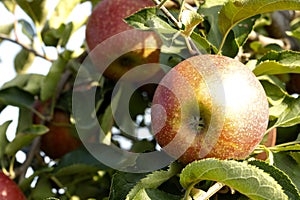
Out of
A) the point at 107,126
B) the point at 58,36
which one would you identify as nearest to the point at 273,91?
the point at 107,126

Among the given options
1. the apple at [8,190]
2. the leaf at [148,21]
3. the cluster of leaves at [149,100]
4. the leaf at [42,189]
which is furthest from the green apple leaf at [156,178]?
the leaf at [42,189]

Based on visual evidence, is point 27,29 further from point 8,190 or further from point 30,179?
point 8,190

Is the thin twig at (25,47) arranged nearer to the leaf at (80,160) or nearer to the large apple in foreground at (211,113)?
the leaf at (80,160)

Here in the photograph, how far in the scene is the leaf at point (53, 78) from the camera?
1606 millimetres

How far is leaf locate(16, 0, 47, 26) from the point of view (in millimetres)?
1745

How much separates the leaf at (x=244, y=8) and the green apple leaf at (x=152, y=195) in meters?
0.35

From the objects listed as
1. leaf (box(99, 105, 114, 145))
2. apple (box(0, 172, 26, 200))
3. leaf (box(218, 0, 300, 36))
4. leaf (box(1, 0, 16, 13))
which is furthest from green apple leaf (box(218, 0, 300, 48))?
leaf (box(1, 0, 16, 13))

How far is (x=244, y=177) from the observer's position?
0.87m

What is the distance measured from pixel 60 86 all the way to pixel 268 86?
0.71m

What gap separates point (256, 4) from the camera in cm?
107

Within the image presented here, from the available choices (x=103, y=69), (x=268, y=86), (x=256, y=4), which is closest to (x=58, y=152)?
(x=103, y=69)

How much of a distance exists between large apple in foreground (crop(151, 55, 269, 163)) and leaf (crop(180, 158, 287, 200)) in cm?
7

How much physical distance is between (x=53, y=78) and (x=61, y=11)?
266mm

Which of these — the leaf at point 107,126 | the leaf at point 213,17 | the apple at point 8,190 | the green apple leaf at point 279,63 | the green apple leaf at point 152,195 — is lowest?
the leaf at point 107,126
